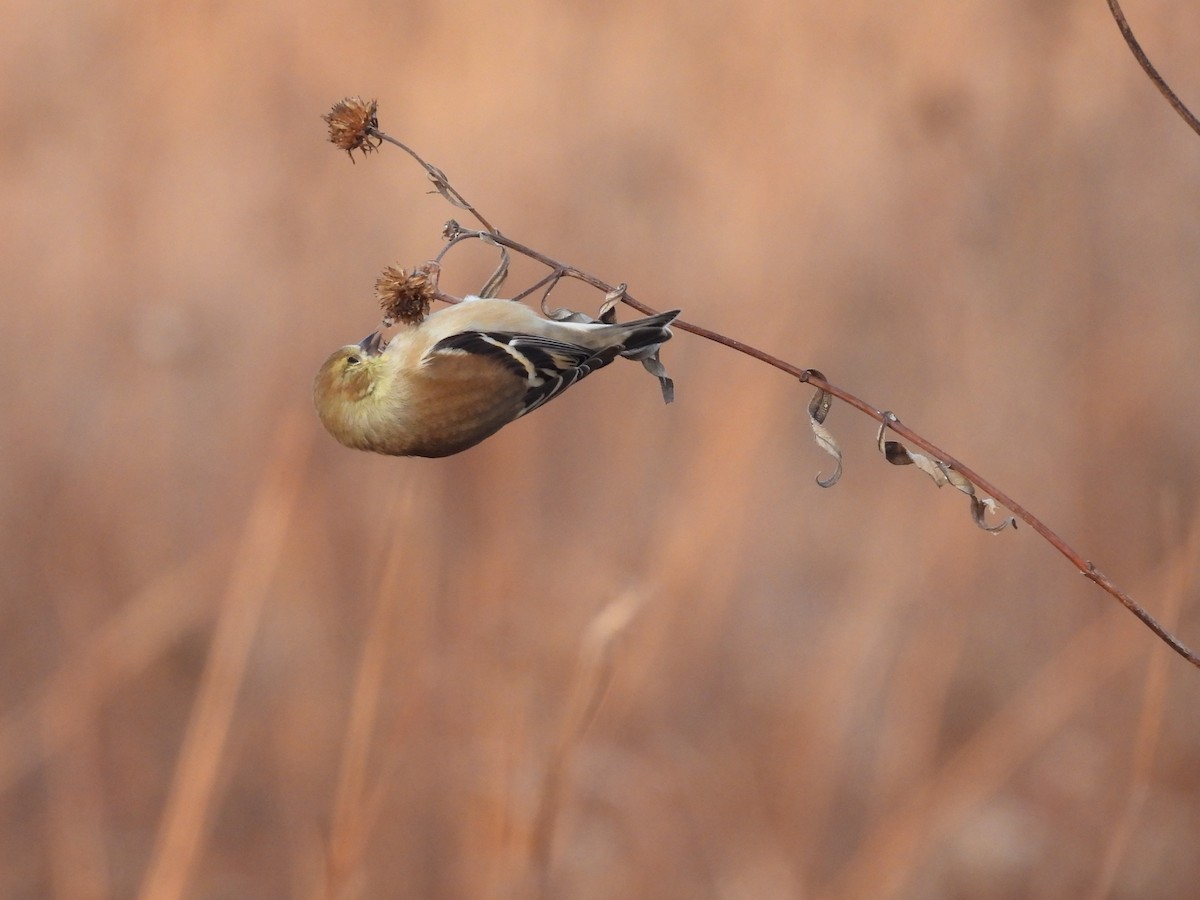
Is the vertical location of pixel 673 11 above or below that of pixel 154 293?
above

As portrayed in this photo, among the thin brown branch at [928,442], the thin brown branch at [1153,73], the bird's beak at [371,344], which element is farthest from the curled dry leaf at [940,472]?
the bird's beak at [371,344]

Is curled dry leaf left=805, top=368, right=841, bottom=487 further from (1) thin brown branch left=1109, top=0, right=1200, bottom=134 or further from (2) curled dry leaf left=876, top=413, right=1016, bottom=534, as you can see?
(1) thin brown branch left=1109, top=0, right=1200, bottom=134

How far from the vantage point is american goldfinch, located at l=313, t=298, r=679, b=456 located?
2.27 metres

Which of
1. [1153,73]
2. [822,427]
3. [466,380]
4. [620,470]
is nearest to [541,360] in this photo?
[466,380]

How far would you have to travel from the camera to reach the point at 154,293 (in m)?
4.91

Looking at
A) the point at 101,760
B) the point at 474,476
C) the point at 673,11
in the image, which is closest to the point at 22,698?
the point at 101,760

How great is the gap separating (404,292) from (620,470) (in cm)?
239

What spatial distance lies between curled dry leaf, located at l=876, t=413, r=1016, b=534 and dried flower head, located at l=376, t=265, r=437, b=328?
817 mm

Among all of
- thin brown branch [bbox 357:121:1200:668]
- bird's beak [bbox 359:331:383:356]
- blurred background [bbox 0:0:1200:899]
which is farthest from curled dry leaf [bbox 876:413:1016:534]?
bird's beak [bbox 359:331:383:356]

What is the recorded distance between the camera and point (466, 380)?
233cm

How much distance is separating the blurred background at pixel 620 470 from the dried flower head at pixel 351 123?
58cm

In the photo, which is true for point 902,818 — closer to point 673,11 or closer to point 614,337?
point 614,337

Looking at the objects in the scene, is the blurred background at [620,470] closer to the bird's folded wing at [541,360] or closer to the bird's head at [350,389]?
the bird's head at [350,389]

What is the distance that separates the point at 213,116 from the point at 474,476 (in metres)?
2.74
